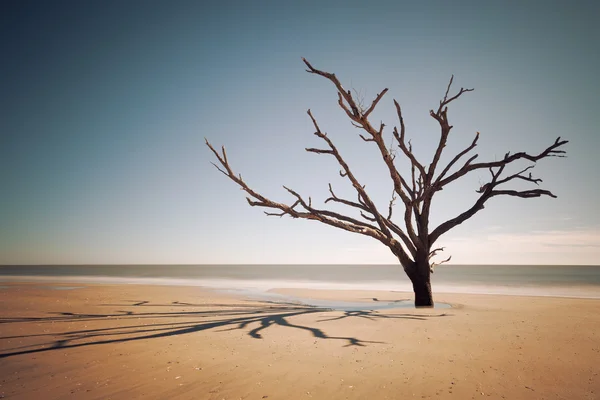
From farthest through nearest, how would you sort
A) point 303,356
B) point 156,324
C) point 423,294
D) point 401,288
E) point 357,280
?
point 357,280, point 401,288, point 423,294, point 156,324, point 303,356

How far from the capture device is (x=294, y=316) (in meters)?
7.66

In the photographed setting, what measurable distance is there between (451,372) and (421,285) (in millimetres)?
6088

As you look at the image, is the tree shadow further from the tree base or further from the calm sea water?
the calm sea water

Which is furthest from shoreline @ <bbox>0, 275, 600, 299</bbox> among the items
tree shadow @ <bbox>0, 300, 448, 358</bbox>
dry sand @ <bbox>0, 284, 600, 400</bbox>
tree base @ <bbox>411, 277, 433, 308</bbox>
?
dry sand @ <bbox>0, 284, 600, 400</bbox>

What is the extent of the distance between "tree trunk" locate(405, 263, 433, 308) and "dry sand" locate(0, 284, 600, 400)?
5.96ft

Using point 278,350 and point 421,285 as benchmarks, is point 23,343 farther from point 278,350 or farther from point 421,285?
point 421,285

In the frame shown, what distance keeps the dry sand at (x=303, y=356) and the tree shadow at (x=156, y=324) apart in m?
0.04

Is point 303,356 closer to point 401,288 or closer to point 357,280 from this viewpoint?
point 401,288

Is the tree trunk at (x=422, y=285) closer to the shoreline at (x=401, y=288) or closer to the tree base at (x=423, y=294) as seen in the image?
the tree base at (x=423, y=294)

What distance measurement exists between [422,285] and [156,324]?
7.53 metres

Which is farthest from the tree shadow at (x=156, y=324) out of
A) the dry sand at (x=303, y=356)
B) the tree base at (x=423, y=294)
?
the tree base at (x=423, y=294)

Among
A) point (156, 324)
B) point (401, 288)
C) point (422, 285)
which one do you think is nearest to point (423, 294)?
point (422, 285)

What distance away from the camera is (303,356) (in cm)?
446

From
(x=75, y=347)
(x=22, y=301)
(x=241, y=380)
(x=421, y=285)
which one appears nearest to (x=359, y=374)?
(x=241, y=380)
